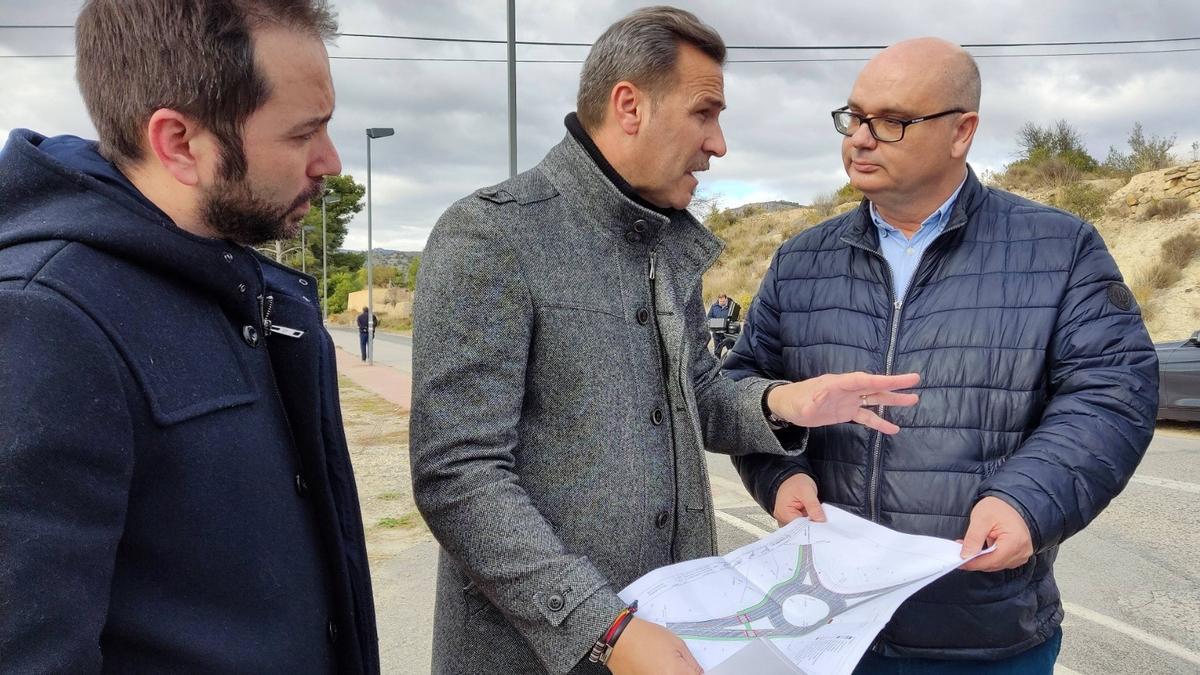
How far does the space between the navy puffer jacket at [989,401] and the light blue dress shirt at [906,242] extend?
5 cm

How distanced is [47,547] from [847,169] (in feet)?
6.84

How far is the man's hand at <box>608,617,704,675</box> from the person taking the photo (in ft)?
4.62

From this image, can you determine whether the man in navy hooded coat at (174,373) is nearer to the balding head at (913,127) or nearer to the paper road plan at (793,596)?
the paper road plan at (793,596)

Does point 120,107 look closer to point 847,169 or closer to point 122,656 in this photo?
point 122,656

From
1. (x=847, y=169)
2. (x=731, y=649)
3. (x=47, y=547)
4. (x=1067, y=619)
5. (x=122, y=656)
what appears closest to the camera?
(x=47, y=547)

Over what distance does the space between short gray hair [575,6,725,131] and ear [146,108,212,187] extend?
0.86 meters

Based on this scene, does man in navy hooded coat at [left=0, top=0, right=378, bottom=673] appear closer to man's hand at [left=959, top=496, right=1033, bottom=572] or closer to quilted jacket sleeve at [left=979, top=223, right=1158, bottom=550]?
man's hand at [left=959, top=496, right=1033, bottom=572]

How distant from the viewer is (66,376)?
3.34 ft

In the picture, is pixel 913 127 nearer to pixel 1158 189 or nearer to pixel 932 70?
pixel 932 70

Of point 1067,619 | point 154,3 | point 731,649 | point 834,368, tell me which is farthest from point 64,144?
point 1067,619

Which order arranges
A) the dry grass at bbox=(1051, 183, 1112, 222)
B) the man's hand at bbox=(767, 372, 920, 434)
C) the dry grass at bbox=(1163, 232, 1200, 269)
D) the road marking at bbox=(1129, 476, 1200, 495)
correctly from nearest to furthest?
the man's hand at bbox=(767, 372, 920, 434) < the road marking at bbox=(1129, 476, 1200, 495) < the dry grass at bbox=(1163, 232, 1200, 269) < the dry grass at bbox=(1051, 183, 1112, 222)

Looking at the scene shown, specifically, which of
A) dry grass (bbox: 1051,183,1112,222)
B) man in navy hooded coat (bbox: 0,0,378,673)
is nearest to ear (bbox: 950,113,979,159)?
man in navy hooded coat (bbox: 0,0,378,673)

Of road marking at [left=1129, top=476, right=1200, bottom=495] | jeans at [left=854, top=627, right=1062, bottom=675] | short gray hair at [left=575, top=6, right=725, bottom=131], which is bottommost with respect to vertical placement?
road marking at [left=1129, top=476, right=1200, bottom=495]

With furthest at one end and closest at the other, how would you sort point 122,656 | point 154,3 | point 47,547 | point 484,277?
point 484,277
point 154,3
point 122,656
point 47,547
